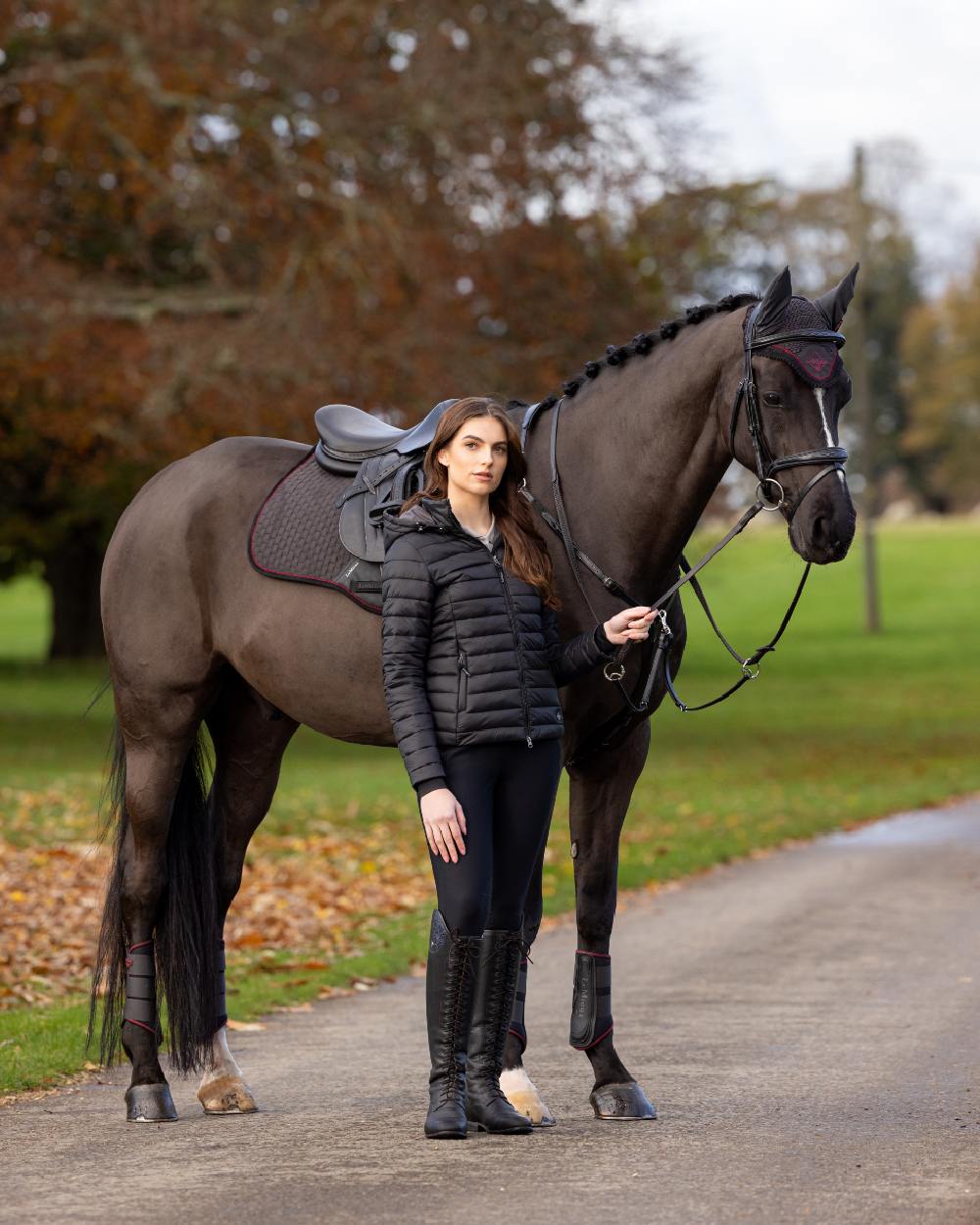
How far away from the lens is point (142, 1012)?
6027mm

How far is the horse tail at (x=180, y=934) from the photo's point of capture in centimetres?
606

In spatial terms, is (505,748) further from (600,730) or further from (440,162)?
(440,162)

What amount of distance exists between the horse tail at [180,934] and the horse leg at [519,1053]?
1.04 metres

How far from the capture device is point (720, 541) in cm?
551

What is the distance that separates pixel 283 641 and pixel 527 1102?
159 centimetres

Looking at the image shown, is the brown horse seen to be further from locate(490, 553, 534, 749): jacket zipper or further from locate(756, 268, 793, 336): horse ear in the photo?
locate(490, 553, 534, 749): jacket zipper

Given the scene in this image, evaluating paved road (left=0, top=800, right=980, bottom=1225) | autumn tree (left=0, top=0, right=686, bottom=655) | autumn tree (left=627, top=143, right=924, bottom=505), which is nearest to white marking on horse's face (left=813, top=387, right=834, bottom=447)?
paved road (left=0, top=800, right=980, bottom=1225)

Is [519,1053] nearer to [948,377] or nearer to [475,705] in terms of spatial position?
[475,705]

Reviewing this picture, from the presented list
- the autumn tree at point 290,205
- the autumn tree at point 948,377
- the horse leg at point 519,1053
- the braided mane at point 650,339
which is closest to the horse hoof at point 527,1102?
the horse leg at point 519,1053

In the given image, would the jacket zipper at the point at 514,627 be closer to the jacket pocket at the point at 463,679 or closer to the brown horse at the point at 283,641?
the jacket pocket at the point at 463,679

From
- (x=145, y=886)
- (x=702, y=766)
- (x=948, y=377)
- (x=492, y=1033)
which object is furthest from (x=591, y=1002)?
(x=948, y=377)

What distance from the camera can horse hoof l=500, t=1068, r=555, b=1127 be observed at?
558 centimetres

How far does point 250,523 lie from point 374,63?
54.4 ft

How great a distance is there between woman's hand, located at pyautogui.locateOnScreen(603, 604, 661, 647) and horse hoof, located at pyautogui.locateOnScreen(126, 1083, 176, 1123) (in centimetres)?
207
